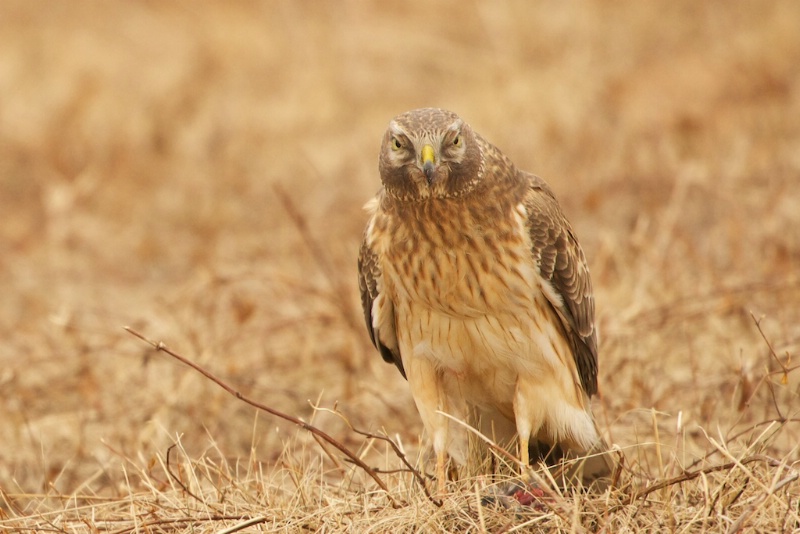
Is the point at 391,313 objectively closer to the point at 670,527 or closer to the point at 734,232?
the point at 670,527

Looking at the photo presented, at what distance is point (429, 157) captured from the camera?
372 cm

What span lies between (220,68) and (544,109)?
4.48 m

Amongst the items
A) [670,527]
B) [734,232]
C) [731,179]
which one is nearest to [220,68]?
[731,179]

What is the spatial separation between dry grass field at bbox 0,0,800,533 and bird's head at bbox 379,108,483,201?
104 cm

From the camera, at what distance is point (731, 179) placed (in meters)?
8.17

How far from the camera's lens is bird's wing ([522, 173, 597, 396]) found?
4.16 meters

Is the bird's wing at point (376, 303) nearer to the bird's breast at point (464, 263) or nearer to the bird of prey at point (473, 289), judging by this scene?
the bird of prey at point (473, 289)

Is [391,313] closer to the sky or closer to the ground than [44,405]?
closer to the sky

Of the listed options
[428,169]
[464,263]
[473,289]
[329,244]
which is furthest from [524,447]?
[329,244]

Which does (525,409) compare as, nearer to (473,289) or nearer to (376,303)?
(473,289)

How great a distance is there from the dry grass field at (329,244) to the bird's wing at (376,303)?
1.39 feet

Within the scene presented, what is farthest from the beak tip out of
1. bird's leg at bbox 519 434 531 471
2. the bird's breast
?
bird's leg at bbox 519 434 531 471

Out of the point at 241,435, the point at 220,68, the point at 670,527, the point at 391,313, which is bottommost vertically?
the point at 241,435

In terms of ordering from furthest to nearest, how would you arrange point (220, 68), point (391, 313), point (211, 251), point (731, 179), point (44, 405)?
point (220, 68)
point (211, 251)
point (731, 179)
point (44, 405)
point (391, 313)
